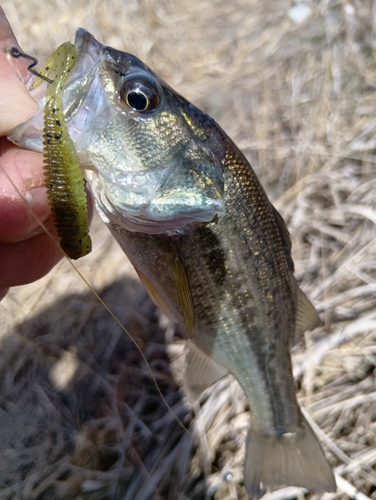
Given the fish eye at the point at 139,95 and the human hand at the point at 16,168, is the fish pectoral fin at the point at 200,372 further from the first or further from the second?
the fish eye at the point at 139,95

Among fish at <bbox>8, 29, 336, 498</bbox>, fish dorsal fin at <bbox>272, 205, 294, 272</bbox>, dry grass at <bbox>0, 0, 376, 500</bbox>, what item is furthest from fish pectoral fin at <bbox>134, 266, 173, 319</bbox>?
dry grass at <bbox>0, 0, 376, 500</bbox>

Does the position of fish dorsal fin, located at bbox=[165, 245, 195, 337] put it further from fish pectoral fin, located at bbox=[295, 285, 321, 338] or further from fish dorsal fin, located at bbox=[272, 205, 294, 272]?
fish pectoral fin, located at bbox=[295, 285, 321, 338]

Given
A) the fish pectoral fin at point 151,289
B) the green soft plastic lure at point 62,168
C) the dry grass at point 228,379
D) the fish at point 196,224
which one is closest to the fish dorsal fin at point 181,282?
the fish at point 196,224

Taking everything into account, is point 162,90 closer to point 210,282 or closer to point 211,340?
point 210,282

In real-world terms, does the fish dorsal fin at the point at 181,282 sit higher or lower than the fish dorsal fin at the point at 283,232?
lower

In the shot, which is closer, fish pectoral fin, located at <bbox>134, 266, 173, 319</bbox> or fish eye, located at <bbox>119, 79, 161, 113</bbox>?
fish eye, located at <bbox>119, 79, 161, 113</bbox>

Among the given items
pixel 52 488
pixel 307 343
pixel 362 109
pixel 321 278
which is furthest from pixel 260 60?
pixel 52 488

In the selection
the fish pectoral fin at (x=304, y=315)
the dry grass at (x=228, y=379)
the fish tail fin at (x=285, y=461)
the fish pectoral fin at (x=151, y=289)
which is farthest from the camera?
the dry grass at (x=228, y=379)
